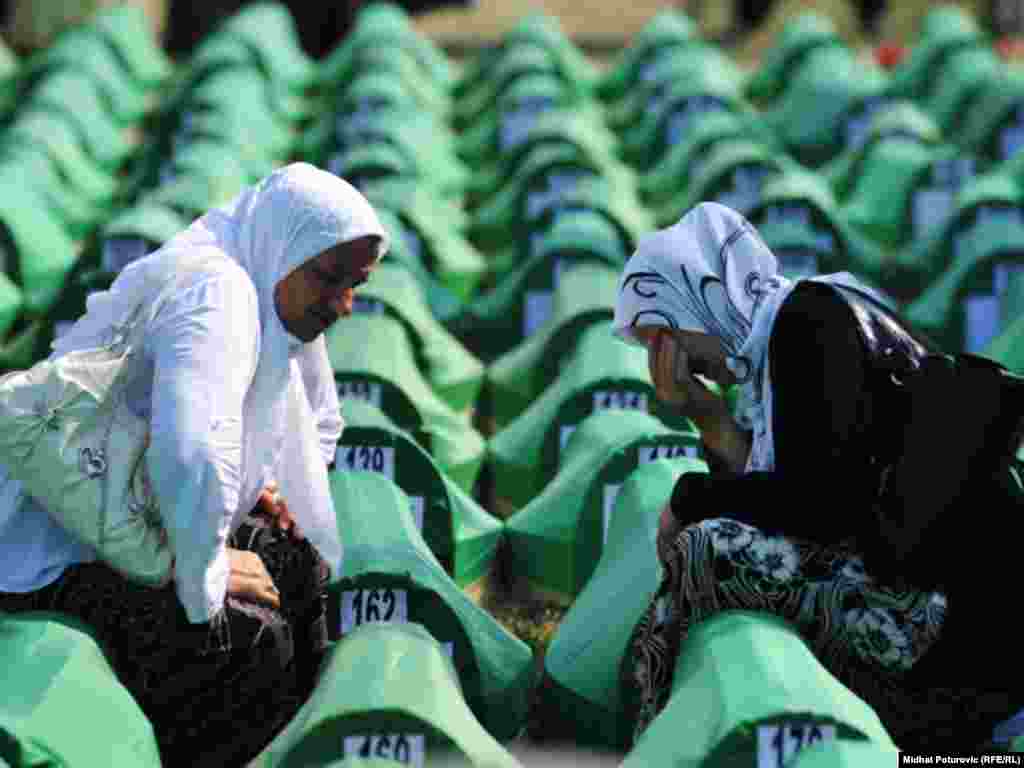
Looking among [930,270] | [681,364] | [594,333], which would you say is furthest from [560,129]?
[681,364]

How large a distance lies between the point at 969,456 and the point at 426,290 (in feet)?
9.70

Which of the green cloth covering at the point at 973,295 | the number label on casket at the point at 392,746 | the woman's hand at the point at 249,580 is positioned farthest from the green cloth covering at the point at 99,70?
the number label on casket at the point at 392,746

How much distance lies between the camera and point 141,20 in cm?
988

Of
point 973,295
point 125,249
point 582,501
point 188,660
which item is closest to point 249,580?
point 188,660

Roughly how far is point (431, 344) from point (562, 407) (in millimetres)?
652

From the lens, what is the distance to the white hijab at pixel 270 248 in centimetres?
350

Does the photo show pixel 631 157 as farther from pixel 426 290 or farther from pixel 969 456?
pixel 969 456

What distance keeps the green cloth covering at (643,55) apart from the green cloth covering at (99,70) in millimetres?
1717

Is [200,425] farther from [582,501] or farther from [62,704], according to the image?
[582,501]

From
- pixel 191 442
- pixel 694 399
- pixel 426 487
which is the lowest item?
pixel 426 487

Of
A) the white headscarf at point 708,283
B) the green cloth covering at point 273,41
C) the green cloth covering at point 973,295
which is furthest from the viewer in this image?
the green cloth covering at point 273,41

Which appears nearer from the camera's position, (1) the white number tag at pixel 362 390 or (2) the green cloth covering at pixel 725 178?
(1) the white number tag at pixel 362 390

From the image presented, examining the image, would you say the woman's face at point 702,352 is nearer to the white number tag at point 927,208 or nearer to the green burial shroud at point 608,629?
the green burial shroud at point 608,629

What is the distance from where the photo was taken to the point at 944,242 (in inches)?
256
